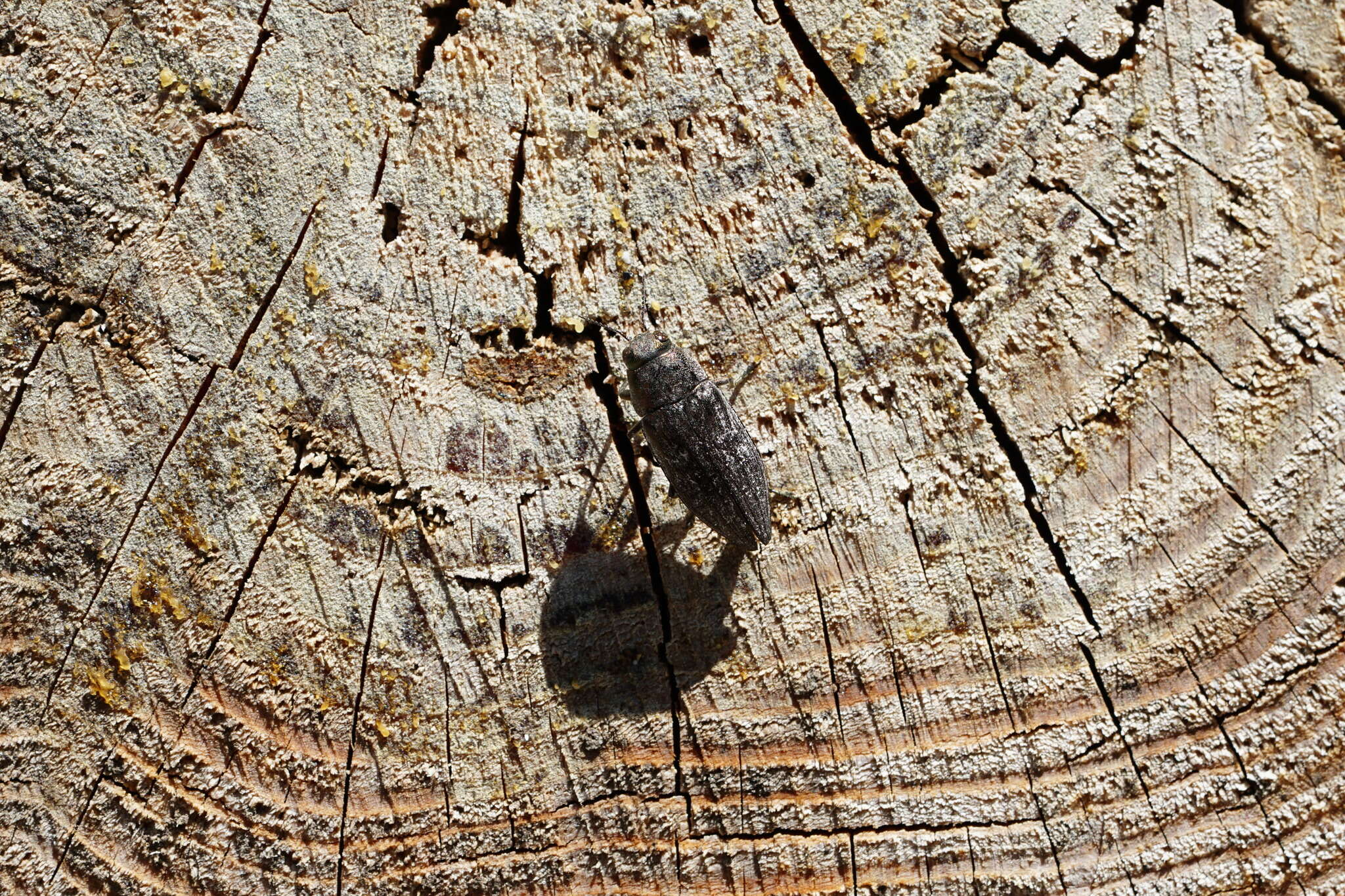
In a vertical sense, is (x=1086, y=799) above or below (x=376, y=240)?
below

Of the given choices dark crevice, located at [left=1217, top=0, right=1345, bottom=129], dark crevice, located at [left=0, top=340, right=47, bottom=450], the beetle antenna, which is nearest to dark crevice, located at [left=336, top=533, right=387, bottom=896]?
the beetle antenna

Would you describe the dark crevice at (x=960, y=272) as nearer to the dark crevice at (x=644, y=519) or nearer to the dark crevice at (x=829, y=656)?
the dark crevice at (x=829, y=656)

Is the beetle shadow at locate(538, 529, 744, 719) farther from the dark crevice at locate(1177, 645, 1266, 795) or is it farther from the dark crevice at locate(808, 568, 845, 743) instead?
the dark crevice at locate(1177, 645, 1266, 795)

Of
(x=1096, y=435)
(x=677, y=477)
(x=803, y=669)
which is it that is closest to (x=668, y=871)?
(x=803, y=669)

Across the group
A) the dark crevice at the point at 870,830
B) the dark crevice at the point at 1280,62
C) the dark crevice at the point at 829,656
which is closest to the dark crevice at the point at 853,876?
the dark crevice at the point at 870,830

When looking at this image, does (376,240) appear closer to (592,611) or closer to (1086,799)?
(592,611)

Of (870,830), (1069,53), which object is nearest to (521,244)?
(1069,53)

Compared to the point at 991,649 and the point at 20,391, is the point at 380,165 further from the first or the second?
the point at 991,649
